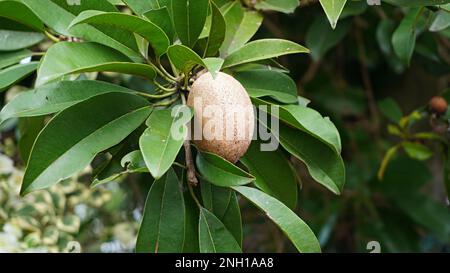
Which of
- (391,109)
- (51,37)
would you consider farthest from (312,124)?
(391,109)

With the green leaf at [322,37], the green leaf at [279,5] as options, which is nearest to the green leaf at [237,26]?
the green leaf at [279,5]

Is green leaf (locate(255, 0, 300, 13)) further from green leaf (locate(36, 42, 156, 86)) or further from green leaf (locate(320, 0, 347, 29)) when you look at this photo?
green leaf (locate(36, 42, 156, 86))

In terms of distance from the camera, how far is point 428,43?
1.48 meters

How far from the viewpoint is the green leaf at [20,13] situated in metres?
0.86

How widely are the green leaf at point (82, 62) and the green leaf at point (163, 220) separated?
0.15 m

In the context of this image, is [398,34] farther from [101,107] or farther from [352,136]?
[352,136]

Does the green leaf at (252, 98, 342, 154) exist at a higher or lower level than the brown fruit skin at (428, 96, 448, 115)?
higher

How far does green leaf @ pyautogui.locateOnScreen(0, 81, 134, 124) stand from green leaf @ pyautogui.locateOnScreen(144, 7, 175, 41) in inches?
4.1

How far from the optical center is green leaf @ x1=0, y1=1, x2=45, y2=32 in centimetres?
86

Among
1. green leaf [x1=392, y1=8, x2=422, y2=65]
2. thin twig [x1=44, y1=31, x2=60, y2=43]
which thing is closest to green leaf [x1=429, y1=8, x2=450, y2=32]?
green leaf [x1=392, y1=8, x2=422, y2=65]

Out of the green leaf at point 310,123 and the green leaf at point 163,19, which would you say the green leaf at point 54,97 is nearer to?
the green leaf at point 163,19

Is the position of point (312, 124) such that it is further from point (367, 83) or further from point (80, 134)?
point (367, 83)
